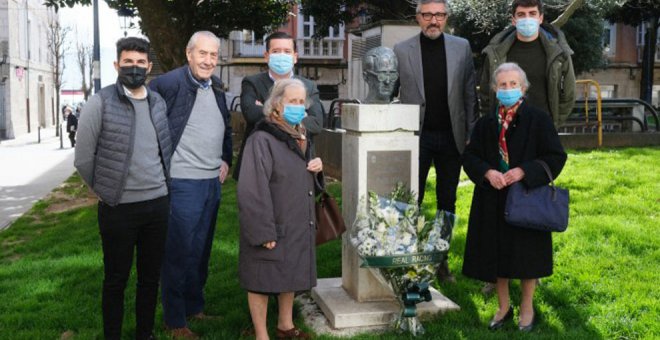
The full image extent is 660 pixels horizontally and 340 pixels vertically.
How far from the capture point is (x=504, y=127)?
4.91m

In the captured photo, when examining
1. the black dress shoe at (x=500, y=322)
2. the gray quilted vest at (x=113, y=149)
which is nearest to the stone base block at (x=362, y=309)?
the black dress shoe at (x=500, y=322)

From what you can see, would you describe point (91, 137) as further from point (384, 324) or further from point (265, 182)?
point (384, 324)

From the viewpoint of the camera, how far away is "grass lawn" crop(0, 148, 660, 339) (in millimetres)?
5180

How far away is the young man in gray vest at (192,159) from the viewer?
4832mm

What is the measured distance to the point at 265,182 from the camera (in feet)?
14.5

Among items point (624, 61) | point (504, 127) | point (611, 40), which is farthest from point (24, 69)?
point (504, 127)

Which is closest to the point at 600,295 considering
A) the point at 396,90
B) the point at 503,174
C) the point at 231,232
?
the point at 503,174

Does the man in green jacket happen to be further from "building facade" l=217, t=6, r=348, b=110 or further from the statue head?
"building facade" l=217, t=6, r=348, b=110

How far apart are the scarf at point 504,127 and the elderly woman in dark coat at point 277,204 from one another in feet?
4.07

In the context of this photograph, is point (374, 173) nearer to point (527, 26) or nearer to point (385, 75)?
point (385, 75)

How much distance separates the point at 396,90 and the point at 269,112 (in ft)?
4.87

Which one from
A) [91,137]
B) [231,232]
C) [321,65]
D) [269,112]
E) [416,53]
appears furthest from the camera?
[321,65]

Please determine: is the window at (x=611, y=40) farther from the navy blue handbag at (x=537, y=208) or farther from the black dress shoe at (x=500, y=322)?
the navy blue handbag at (x=537, y=208)

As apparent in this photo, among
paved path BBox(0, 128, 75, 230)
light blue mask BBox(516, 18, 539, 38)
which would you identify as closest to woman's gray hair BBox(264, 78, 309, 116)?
light blue mask BBox(516, 18, 539, 38)
